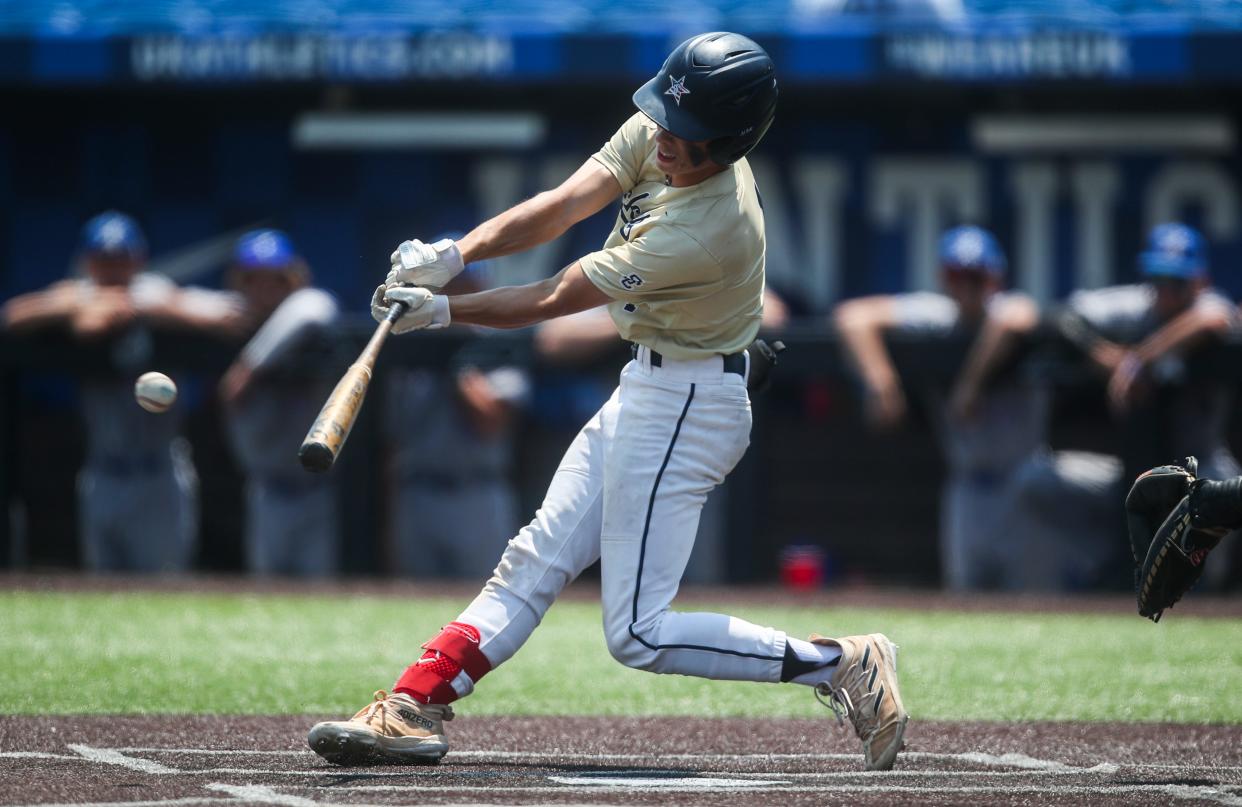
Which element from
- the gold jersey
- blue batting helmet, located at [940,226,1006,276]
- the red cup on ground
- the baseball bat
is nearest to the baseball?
the baseball bat

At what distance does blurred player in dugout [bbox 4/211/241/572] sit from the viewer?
8.09 m

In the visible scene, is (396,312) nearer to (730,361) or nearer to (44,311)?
(730,361)

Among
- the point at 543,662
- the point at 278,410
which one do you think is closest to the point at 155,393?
the point at 543,662

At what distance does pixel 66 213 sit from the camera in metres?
9.78

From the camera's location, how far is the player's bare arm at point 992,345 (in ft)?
24.9

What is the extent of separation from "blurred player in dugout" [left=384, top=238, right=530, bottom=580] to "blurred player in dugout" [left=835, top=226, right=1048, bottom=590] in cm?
151

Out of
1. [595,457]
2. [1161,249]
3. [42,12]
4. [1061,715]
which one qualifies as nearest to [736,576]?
[1161,249]

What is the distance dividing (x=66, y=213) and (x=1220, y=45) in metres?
5.73

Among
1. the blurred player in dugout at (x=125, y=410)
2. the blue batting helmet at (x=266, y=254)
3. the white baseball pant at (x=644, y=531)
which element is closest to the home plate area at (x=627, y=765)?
the white baseball pant at (x=644, y=531)

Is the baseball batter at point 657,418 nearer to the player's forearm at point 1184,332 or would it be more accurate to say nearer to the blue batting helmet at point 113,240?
the player's forearm at point 1184,332

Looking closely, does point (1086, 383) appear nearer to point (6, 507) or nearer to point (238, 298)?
point (238, 298)

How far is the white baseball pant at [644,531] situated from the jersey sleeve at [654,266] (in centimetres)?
19

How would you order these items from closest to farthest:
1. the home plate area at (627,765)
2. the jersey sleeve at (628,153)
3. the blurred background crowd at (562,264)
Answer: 1. the home plate area at (627,765)
2. the jersey sleeve at (628,153)
3. the blurred background crowd at (562,264)

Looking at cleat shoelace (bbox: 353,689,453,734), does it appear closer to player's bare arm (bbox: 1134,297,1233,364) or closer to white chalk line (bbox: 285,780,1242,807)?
white chalk line (bbox: 285,780,1242,807)
